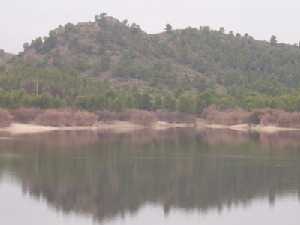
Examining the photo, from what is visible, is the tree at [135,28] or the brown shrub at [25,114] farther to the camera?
the tree at [135,28]

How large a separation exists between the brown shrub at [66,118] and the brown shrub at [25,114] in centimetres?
82

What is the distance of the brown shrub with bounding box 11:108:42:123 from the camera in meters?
79.2

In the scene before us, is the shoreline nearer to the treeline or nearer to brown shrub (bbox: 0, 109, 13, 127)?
brown shrub (bbox: 0, 109, 13, 127)

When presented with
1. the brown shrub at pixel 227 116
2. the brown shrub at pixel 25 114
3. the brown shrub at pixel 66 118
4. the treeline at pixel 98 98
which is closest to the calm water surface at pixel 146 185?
the brown shrub at pixel 25 114

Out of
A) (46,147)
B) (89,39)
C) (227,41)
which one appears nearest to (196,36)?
(227,41)

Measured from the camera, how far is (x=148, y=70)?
12950 cm

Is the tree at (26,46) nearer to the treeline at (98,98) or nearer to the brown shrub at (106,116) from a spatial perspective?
the treeline at (98,98)

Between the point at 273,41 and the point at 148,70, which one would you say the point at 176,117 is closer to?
the point at 148,70

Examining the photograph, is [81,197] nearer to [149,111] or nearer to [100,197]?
[100,197]

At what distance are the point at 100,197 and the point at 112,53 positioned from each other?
122m

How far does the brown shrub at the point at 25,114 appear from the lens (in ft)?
260

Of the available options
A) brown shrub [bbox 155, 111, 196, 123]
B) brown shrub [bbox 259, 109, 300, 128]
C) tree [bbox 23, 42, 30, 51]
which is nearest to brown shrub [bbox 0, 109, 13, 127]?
brown shrub [bbox 155, 111, 196, 123]

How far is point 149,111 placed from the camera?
9506cm

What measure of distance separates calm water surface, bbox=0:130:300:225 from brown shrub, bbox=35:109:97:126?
29113 mm
